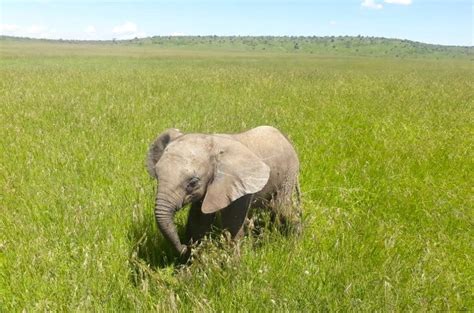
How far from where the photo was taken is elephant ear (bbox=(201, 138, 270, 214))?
112 inches

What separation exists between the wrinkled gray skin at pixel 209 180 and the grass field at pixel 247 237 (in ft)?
0.91

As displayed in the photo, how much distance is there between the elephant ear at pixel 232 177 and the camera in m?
2.84

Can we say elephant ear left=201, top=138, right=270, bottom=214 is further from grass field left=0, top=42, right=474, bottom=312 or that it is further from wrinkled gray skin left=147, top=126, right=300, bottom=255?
grass field left=0, top=42, right=474, bottom=312

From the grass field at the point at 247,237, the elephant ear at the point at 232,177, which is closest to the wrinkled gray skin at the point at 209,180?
the elephant ear at the point at 232,177

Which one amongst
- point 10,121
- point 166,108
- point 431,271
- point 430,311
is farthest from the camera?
point 166,108

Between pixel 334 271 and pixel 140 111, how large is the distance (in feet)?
22.5

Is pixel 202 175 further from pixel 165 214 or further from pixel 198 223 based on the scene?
pixel 198 223

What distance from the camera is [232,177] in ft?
9.61

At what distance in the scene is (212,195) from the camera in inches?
112

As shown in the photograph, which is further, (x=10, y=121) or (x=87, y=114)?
(x=87, y=114)

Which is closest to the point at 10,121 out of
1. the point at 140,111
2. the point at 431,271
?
the point at 140,111

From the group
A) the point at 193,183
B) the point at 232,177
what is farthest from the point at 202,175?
the point at 232,177

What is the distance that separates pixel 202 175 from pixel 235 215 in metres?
0.57

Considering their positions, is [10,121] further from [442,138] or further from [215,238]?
[442,138]
